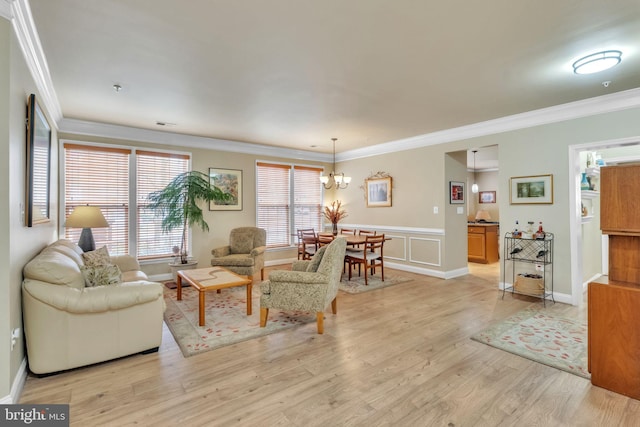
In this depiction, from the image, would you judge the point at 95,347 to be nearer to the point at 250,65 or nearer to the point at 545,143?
the point at 250,65

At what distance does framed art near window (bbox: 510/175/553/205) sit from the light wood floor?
233 centimetres

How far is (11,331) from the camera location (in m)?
2.06

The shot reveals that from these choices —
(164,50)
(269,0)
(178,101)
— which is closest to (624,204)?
(269,0)

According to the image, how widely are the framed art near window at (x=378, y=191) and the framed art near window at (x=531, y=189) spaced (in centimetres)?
239

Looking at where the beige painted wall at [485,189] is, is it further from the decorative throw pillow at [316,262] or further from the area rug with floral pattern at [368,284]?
the decorative throw pillow at [316,262]

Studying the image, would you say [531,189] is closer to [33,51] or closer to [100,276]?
[100,276]

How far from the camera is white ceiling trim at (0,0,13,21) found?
1.92 metres

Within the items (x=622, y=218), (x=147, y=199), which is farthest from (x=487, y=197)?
(x=147, y=199)

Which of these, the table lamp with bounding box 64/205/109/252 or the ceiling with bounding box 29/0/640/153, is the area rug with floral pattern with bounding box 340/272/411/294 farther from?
the table lamp with bounding box 64/205/109/252

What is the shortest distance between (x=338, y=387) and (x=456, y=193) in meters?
4.63

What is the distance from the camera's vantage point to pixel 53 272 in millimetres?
2438

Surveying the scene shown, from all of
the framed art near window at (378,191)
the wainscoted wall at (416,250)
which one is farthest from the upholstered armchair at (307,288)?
the framed art near window at (378,191)

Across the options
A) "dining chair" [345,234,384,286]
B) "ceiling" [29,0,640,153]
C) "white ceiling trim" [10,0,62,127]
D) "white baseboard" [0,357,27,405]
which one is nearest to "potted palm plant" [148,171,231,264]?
"ceiling" [29,0,640,153]

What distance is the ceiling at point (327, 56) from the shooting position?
7.09ft
